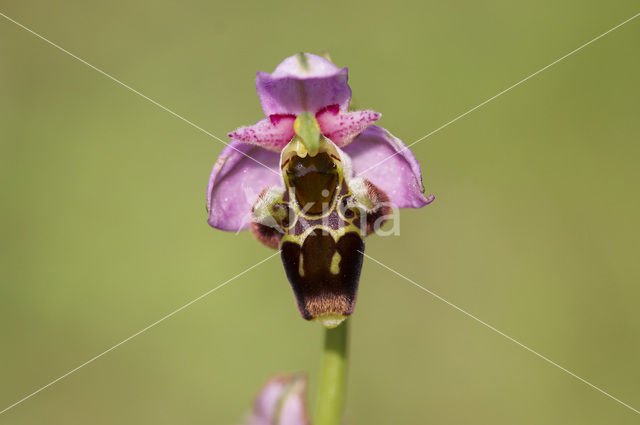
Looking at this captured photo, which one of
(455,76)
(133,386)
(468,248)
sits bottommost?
(133,386)

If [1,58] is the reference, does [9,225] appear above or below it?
below

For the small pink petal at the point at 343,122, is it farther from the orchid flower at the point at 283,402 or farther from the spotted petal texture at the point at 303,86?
the orchid flower at the point at 283,402

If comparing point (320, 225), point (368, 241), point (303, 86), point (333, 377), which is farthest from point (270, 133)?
point (368, 241)

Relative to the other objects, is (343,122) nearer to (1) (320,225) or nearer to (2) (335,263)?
(1) (320,225)

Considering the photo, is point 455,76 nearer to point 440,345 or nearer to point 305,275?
A: point 440,345

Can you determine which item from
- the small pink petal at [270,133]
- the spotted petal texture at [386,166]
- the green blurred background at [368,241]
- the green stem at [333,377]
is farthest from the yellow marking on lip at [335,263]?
the green blurred background at [368,241]

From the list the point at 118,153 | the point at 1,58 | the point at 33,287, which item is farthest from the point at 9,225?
the point at 1,58

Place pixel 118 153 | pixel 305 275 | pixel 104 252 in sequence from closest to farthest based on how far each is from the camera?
pixel 305 275 < pixel 104 252 < pixel 118 153

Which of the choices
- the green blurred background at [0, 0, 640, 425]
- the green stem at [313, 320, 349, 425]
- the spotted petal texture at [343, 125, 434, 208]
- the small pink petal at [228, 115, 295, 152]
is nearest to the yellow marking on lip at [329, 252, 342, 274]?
the green stem at [313, 320, 349, 425]
